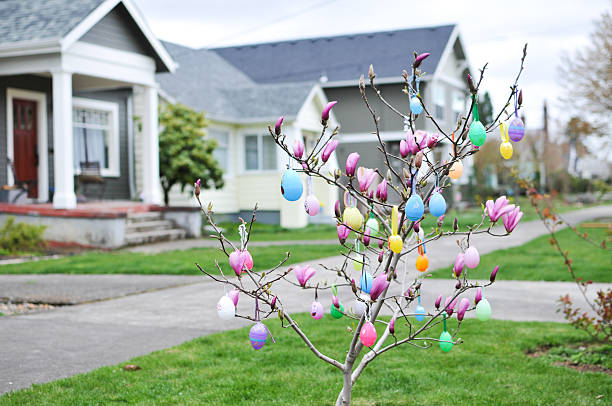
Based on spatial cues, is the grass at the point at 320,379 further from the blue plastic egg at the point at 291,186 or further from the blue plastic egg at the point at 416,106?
the blue plastic egg at the point at 416,106

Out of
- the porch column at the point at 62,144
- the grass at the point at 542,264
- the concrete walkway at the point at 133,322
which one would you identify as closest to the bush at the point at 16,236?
the porch column at the point at 62,144

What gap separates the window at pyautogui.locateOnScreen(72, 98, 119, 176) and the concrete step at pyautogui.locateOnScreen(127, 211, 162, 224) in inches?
84.7

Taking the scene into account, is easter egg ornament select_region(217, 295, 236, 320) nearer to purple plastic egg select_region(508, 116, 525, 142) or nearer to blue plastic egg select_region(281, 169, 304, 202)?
blue plastic egg select_region(281, 169, 304, 202)

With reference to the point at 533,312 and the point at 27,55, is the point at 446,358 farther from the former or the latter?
the point at 27,55

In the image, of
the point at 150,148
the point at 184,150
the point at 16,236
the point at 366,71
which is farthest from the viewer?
the point at 366,71

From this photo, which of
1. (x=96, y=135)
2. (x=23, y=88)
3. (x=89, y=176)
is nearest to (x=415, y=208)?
(x=89, y=176)

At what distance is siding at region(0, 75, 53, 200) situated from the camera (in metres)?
15.6

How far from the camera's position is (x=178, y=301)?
8.05 m

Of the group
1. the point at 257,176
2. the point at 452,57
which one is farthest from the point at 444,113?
the point at 257,176

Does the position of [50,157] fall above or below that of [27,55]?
below

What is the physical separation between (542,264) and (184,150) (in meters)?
9.51

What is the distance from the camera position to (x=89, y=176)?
16453mm

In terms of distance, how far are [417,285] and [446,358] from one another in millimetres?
2416

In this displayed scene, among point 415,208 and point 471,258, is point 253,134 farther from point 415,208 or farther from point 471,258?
point 415,208
